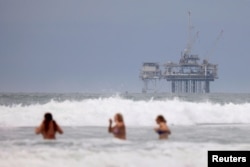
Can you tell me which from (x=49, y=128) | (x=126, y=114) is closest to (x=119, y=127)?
(x=49, y=128)

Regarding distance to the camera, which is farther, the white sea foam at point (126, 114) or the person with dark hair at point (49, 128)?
the white sea foam at point (126, 114)

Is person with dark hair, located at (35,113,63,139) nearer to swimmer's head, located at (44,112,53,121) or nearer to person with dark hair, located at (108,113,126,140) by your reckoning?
swimmer's head, located at (44,112,53,121)

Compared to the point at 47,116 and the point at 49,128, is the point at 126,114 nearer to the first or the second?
the point at 49,128

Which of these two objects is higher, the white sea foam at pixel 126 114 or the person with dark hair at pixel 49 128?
the white sea foam at pixel 126 114

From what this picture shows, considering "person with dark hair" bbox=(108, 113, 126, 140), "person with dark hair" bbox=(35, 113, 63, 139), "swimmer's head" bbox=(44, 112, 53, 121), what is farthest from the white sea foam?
"swimmer's head" bbox=(44, 112, 53, 121)

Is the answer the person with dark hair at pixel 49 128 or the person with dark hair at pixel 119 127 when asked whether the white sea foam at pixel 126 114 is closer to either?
the person with dark hair at pixel 119 127

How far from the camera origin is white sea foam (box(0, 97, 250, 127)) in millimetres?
28391

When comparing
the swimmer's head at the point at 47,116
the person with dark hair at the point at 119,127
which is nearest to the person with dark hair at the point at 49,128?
the swimmer's head at the point at 47,116

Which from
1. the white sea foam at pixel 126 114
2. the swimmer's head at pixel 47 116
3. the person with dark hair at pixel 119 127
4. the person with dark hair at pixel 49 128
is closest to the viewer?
the swimmer's head at pixel 47 116

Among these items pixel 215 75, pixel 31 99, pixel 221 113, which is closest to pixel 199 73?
pixel 215 75

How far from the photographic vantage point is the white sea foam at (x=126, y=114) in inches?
1118

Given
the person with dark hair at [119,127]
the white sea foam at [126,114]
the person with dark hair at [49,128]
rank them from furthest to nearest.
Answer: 1. the white sea foam at [126,114]
2. the person with dark hair at [119,127]
3. the person with dark hair at [49,128]

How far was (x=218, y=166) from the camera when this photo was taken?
514 inches

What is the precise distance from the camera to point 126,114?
30047 millimetres
